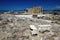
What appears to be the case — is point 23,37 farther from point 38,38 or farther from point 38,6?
point 38,6

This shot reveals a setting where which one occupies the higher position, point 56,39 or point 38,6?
point 38,6

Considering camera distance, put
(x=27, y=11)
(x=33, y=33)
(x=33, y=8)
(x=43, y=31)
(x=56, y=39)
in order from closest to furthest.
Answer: (x=56, y=39)
(x=33, y=33)
(x=43, y=31)
(x=33, y=8)
(x=27, y=11)

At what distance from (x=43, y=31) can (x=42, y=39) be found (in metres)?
0.87

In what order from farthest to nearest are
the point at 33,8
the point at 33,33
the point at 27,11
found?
1. the point at 27,11
2. the point at 33,8
3. the point at 33,33

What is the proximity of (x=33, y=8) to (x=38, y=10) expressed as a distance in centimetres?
63

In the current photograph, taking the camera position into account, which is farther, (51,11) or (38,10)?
(51,11)

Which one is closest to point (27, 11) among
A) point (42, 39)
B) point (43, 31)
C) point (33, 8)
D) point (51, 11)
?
point (33, 8)

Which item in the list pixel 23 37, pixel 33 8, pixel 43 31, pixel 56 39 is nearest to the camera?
pixel 56 39

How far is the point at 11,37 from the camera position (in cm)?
423

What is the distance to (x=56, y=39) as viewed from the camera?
13.0 feet

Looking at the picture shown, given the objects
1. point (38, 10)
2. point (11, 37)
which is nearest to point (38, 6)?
point (38, 10)

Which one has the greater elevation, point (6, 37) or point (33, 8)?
point (33, 8)

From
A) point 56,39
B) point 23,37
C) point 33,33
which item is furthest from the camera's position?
point 33,33

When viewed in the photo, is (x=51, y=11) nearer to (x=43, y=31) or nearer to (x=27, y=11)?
(x=27, y=11)
